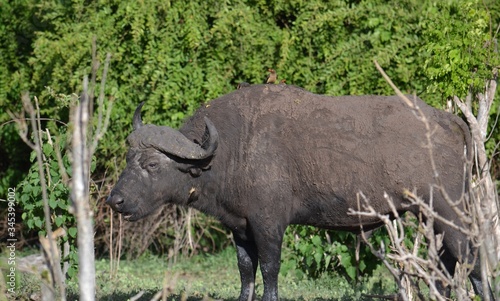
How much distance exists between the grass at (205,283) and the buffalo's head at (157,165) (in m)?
0.86

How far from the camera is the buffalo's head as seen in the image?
7250 mm

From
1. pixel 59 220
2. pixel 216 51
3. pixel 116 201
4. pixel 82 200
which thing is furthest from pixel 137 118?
pixel 216 51

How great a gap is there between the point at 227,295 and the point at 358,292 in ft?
5.20

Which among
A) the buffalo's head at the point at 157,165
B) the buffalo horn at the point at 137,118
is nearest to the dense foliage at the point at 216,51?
the buffalo horn at the point at 137,118

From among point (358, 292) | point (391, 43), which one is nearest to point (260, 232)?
point (358, 292)

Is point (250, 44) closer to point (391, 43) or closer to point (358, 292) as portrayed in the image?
point (391, 43)

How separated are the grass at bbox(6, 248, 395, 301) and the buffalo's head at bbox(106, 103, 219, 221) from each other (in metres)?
0.86

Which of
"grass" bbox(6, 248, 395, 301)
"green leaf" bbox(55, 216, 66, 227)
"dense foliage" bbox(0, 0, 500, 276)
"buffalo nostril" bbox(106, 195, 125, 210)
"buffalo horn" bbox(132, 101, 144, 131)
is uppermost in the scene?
"dense foliage" bbox(0, 0, 500, 276)

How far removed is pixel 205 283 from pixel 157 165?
4.38m

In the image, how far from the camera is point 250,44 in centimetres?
1186

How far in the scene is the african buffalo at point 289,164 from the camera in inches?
288

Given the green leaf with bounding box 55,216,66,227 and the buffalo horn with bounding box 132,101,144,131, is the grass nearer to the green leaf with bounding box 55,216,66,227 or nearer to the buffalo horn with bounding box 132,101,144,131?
the green leaf with bounding box 55,216,66,227

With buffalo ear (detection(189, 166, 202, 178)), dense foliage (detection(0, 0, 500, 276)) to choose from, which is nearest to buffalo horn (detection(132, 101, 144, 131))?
buffalo ear (detection(189, 166, 202, 178))

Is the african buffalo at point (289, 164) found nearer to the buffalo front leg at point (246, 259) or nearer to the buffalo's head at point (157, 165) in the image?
the buffalo's head at point (157, 165)
